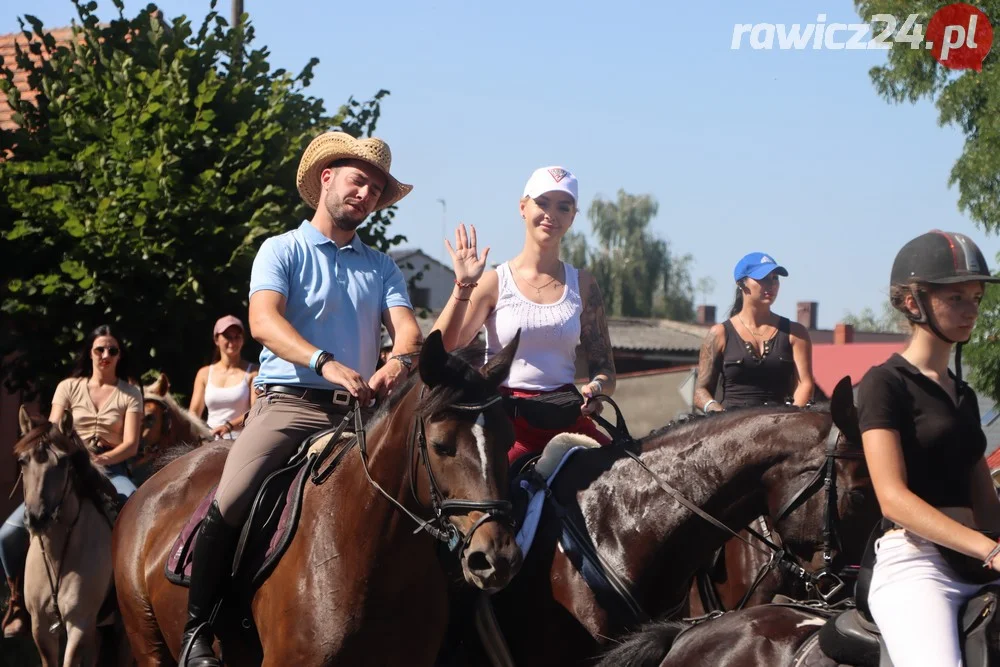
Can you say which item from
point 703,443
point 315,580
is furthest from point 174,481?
point 703,443

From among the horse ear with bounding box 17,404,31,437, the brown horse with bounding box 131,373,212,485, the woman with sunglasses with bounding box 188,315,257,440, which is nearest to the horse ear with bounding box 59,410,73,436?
the horse ear with bounding box 17,404,31,437

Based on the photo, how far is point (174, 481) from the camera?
21.3ft

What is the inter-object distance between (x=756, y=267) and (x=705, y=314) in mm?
69690

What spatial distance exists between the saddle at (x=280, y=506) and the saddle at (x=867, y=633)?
2.13 metres

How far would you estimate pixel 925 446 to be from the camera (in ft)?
11.8

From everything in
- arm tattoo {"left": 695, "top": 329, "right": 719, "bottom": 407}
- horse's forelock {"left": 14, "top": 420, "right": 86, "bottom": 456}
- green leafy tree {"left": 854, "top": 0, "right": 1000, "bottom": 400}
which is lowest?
horse's forelock {"left": 14, "top": 420, "right": 86, "bottom": 456}

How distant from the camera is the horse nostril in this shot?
4223 mm

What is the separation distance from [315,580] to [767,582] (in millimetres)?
2346

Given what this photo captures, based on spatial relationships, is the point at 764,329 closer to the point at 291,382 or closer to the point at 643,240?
the point at 291,382

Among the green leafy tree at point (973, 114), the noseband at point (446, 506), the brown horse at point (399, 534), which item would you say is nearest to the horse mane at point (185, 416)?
the brown horse at point (399, 534)

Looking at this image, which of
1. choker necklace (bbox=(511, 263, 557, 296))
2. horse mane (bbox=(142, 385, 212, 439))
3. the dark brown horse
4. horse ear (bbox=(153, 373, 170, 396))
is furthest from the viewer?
horse ear (bbox=(153, 373, 170, 396))

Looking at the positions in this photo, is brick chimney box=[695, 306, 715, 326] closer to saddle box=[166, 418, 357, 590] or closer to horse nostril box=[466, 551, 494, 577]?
saddle box=[166, 418, 357, 590]

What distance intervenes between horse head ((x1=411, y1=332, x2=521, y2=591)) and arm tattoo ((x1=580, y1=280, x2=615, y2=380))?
150cm

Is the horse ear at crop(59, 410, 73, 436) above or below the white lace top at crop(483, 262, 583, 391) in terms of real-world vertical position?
below
